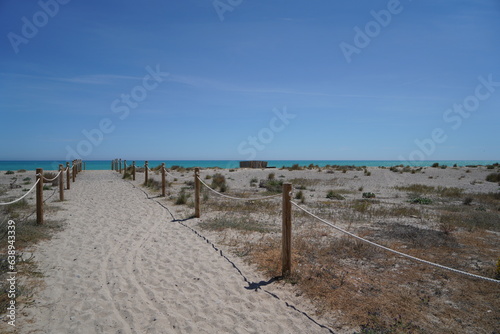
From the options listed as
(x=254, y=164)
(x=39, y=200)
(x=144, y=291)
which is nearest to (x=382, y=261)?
(x=144, y=291)

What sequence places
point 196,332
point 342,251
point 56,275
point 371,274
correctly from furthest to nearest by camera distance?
point 342,251 < point 371,274 < point 56,275 < point 196,332

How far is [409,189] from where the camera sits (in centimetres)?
1808

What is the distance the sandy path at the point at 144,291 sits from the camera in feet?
11.8

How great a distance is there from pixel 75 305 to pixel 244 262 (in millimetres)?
2742

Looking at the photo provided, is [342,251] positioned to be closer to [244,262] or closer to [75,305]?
[244,262]

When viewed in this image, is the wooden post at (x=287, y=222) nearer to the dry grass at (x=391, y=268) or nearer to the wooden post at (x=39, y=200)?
the dry grass at (x=391, y=268)

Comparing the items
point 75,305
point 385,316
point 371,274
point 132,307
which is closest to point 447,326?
point 385,316

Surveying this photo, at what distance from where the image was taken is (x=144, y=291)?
4.41 meters

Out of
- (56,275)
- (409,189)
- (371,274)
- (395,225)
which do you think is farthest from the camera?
(409,189)

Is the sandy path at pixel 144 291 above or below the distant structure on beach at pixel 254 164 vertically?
below

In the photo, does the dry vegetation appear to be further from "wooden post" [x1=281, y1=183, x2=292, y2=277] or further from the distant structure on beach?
the distant structure on beach

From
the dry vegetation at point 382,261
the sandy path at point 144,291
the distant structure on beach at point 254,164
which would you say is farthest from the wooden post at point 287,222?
the distant structure on beach at point 254,164

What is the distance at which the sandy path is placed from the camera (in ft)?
11.8

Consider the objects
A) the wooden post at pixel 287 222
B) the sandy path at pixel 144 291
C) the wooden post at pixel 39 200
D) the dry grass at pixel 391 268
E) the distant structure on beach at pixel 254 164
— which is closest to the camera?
the sandy path at pixel 144 291
